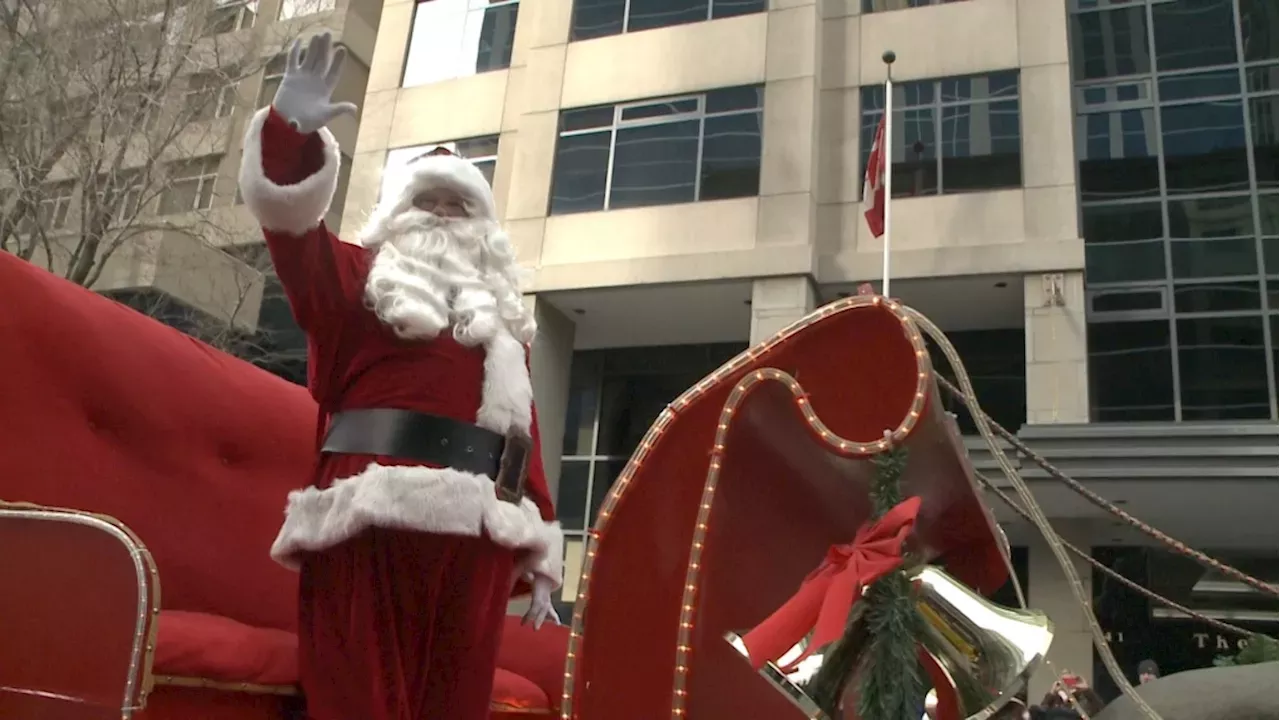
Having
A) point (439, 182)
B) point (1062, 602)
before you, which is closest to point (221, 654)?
point (439, 182)

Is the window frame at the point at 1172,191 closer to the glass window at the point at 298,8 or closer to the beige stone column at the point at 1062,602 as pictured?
the beige stone column at the point at 1062,602

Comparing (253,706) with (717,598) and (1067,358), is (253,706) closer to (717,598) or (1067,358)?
(717,598)

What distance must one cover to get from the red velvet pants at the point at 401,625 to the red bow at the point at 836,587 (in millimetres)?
754

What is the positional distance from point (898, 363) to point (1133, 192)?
9.95 m

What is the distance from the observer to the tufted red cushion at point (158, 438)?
2.46m

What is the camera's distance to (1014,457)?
26.4 feet

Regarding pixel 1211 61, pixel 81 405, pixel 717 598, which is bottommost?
pixel 717 598

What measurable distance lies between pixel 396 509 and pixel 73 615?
648mm

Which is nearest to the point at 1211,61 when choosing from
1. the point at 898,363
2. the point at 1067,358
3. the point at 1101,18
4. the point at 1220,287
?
the point at 1101,18

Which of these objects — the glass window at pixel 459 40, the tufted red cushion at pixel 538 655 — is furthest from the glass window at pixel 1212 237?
the tufted red cushion at pixel 538 655

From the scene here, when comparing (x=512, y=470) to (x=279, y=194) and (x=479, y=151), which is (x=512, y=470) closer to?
(x=279, y=194)

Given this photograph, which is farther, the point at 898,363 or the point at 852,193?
the point at 852,193

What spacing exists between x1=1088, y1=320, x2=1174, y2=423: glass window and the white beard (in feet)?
28.9

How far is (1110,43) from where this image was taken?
1103 centimetres
